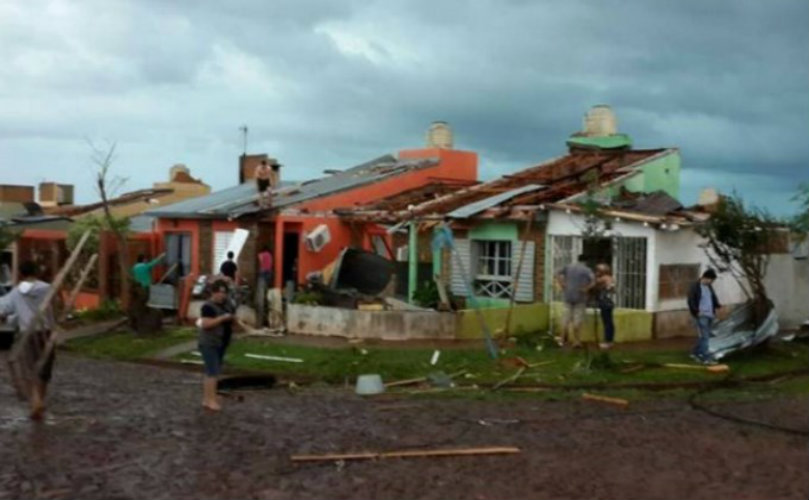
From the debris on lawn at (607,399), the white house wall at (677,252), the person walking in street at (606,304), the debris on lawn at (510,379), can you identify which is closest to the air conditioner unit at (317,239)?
the white house wall at (677,252)

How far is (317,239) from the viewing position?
2588cm

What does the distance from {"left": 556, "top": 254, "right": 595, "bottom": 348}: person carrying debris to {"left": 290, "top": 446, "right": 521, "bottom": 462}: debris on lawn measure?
9061 millimetres

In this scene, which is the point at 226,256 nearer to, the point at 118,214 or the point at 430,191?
the point at 430,191

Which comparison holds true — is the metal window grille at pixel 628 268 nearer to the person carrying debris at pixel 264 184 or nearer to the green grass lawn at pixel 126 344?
the person carrying debris at pixel 264 184

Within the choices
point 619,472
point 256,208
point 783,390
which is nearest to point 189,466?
point 619,472

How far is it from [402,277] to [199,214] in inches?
217

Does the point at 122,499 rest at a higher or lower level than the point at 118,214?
lower

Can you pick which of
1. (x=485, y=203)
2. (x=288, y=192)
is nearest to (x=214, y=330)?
(x=485, y=203)

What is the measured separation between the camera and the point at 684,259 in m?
23.1

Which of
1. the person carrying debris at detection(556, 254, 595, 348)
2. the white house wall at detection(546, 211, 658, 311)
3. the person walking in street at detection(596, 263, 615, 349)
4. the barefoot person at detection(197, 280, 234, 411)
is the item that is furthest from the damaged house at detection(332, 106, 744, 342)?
the barefoot person at detection(197, 280, 234, 411)

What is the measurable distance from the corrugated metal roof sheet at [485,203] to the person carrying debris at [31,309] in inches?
507

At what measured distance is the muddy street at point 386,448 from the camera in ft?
30.1

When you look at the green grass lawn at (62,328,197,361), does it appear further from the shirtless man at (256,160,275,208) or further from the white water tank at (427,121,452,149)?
the white water tank at (427,121,452,149)

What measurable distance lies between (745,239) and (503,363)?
5146 mm
